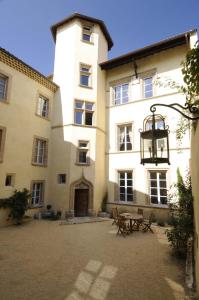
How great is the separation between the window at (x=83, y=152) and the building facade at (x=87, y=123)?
73 mm

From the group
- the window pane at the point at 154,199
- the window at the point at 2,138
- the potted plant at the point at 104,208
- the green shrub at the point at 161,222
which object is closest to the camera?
the window at the point at 2,138

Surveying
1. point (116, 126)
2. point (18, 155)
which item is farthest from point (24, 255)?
point (116, 126)

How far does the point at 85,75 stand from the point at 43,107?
4250 millimetres

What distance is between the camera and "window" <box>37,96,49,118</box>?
14.0m

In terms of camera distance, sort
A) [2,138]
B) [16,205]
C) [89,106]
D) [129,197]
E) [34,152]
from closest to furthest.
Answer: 1. [16,205]
2. [2,138]
3. [34,152]
4. [129,197]
5. [89,106]

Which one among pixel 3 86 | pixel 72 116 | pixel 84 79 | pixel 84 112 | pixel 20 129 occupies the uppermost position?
pixel 84 79

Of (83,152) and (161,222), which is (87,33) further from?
(161,222)

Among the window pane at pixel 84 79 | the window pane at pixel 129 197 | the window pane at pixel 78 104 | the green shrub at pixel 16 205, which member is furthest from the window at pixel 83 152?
the window pane at pixel 84 79

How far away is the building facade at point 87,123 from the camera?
12.2m

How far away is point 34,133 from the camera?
43.5 feet

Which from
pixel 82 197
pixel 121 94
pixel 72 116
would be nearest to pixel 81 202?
pixel 82 197

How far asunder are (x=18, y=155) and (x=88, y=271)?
339 inches

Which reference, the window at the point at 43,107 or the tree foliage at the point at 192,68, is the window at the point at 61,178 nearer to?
the window at the point at 43,107

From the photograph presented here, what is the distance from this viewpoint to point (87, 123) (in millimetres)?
14781
